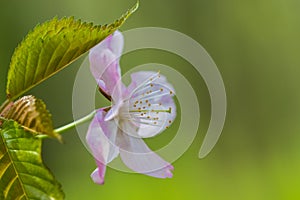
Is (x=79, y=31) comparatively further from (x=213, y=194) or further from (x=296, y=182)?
(x=213, y=194)

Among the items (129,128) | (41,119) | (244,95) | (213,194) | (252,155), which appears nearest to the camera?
(41,119)

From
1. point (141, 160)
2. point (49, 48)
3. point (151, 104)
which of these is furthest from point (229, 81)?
point (49, 48)

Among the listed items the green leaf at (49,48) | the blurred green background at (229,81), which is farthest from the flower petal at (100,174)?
the blurred green background at (229,81)

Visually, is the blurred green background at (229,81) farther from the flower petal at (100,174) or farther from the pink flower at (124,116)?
the flower petal at (100,174)

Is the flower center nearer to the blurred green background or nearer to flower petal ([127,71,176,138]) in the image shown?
flower petal ([127,71,176,138])

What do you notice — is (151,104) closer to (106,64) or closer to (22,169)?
(106,64)

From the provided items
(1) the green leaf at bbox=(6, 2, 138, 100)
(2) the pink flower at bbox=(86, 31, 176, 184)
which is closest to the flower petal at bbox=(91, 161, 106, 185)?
(2) the pink flower at bbox=(86, 31, 176, 184)

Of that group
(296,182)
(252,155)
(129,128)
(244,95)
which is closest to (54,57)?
(129,128)
